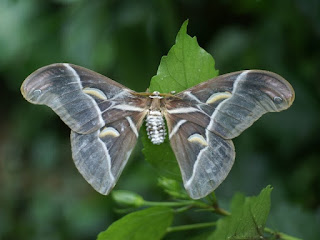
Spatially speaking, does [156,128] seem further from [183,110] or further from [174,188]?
[174,188]

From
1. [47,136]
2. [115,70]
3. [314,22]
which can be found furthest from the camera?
[47,136]

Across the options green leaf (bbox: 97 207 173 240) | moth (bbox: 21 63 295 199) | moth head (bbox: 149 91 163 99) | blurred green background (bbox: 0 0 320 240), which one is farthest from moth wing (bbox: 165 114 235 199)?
blurred green background (bbox: 0 0 320 240)

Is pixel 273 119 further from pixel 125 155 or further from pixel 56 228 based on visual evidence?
pixel 56 228

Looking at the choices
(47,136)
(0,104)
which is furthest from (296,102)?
(0,104)

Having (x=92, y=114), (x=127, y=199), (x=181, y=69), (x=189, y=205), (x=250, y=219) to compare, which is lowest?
(x=127, y=199)

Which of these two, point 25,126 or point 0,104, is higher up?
point 25,126

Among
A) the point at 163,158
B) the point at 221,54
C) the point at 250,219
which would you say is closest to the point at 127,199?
the point at 163,158

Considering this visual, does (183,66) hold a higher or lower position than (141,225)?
higher

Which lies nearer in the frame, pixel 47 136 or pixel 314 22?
pixel 314 22
